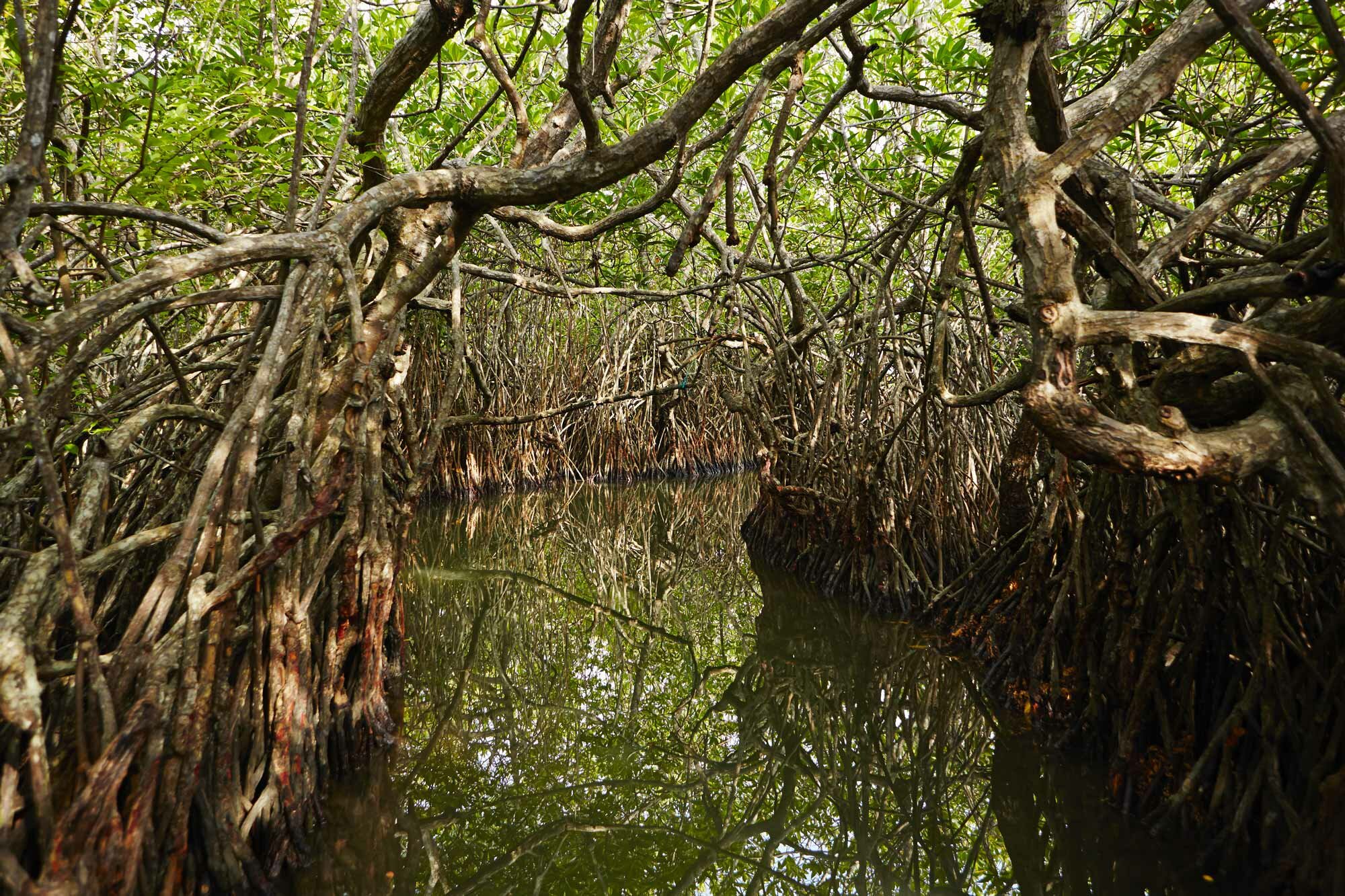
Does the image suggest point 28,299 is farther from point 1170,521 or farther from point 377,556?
point 1170,521

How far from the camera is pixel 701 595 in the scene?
18.7 ft

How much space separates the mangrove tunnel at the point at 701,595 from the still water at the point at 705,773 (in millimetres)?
20

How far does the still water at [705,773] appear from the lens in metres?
2.45

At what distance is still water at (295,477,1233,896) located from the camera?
245cm

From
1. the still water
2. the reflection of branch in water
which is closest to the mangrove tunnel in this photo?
the still water

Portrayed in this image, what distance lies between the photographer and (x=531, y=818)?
2.73 meters

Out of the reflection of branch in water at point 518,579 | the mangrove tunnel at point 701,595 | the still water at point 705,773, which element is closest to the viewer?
the mangrove tunnel at point 701,595

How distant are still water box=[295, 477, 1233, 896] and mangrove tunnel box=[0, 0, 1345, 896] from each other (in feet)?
0.07

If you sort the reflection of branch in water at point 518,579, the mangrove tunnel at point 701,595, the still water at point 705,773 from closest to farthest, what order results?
the mangrove tunnel at point 701,595, the still water at point 705,773, the reflection of branch in water at point 518,579

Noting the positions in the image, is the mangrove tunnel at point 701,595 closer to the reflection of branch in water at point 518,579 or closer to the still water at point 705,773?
the still water at point 705,773

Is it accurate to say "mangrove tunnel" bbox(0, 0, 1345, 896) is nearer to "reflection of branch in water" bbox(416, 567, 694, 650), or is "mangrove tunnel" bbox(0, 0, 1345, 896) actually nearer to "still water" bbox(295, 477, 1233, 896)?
"still water" bbox(295, 477, 1233, 896)

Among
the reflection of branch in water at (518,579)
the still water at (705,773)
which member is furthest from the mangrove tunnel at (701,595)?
the reflection of branch in water at (518,579)

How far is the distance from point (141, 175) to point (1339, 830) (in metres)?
4.22

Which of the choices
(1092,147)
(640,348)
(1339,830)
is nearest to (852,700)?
(1339,830)
